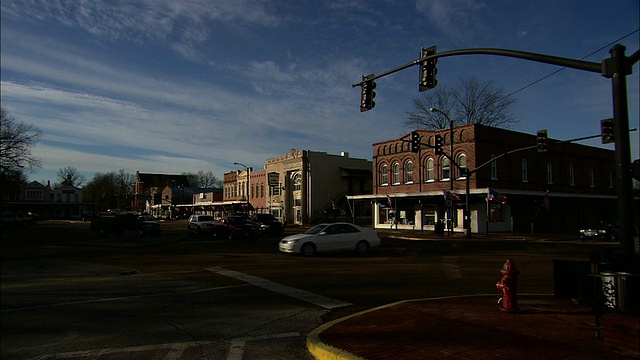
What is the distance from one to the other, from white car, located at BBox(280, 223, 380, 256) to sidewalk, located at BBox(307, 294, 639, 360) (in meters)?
10.2

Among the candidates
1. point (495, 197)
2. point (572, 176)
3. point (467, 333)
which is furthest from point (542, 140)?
point (572, 176)

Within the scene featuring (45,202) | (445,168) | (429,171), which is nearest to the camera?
(45,202)

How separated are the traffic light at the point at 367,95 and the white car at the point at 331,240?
5903 mm

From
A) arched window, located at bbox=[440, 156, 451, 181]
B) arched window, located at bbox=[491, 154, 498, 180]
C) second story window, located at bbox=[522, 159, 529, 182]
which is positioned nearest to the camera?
arched window, located at bbox=[491, 154, 498, 180]

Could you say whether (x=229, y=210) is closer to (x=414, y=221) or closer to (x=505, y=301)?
(x=414, y=221)

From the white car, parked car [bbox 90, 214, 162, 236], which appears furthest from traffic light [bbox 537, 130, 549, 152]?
parked car [bbox 90, 214, 162, 236]

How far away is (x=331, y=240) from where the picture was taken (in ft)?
60.9

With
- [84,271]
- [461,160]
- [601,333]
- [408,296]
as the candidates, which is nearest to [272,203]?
[461,160]

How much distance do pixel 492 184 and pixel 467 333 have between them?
107 feet

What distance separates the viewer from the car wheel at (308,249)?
18.2 metres

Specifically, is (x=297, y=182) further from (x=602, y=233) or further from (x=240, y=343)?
(x=240, y=343)

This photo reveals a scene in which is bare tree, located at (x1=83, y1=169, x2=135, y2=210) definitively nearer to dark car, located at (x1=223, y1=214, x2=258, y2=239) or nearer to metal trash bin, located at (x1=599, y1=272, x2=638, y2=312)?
dark car, located at (x1=223, y1=214, x2=258, y2=239)

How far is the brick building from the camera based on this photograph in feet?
117

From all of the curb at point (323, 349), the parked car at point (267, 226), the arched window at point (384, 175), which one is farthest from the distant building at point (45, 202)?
the arched window at point (384, 175)
